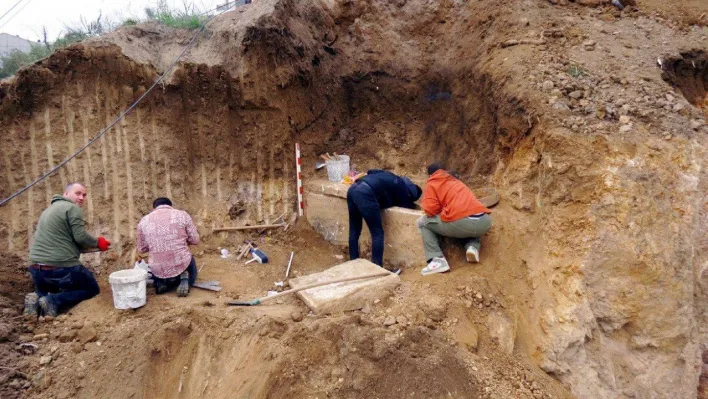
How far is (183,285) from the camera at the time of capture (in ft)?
17.1

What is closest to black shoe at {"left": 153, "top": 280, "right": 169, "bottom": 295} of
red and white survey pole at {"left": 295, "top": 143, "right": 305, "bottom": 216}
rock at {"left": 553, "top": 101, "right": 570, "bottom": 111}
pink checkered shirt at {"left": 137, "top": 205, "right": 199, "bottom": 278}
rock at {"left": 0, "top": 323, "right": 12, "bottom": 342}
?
pink checkered shirt at {"left": 137, "top": 205, "right": 199, "bottom": 278}

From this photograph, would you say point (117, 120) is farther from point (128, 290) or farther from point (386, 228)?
point (386, 228)

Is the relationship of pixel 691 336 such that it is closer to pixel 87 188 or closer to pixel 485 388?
pixel 485 388

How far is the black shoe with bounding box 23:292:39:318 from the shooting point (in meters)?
4.69

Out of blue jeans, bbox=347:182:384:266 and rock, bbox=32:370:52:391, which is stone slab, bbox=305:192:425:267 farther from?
rock, bbox=32:370:52:391

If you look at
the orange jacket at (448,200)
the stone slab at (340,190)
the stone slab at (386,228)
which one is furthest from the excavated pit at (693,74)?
the stone slab at (386,228)

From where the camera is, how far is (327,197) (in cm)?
683

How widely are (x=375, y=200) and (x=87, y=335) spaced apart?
3259mm

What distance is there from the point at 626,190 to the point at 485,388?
95.0 inches

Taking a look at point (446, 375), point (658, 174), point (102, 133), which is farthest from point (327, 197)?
point (658, 174)

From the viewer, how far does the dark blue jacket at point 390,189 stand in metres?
5.84

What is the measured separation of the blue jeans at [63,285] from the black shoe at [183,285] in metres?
0.94

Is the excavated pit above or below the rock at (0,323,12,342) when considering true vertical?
above

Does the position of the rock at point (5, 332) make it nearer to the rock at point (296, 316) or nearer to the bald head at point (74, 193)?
the bald head at point (74, 193)
